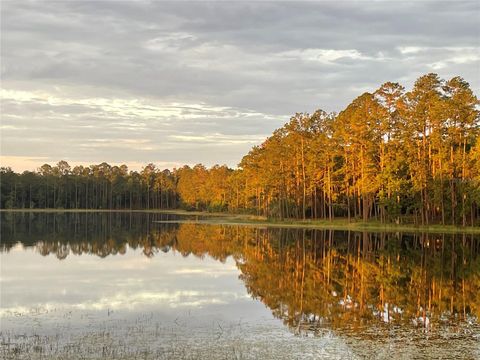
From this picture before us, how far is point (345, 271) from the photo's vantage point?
30.1 metres

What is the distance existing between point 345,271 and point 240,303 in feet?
33.4

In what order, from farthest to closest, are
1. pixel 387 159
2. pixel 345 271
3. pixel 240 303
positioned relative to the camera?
pixel 387 159 < pixel 345 271 < pixel 240 303

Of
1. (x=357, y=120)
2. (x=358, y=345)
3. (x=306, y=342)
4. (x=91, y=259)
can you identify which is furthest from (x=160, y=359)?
(x=357, y=120)

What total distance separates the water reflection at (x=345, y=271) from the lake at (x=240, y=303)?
3.4 inches

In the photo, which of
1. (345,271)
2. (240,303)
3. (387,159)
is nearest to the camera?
(240,303)

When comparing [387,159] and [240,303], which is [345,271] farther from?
[387,159]

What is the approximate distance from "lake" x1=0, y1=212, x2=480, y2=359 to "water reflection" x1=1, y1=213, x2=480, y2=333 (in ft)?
0.29

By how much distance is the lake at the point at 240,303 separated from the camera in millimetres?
14531

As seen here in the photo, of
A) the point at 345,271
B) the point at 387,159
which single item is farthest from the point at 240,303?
the point at 387,159

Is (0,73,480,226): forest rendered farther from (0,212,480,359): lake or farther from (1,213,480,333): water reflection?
(0,212,480,359): lake

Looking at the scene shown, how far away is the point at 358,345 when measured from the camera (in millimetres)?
14781

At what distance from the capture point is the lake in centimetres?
1453

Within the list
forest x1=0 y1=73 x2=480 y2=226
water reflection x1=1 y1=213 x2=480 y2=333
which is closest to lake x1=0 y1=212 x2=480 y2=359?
water reflection x1=1 y1=213 x2=480 y2=333

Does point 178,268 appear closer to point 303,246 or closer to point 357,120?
point 303,246
